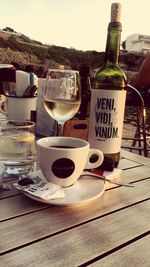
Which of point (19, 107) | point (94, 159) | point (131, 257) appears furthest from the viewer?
point (19, 107)

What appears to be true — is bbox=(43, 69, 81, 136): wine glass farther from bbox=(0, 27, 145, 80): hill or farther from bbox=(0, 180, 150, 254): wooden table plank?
bbox=(0, 27, 145, 80): hill

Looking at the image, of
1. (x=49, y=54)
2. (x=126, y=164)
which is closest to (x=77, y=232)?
(x=126, y=164)

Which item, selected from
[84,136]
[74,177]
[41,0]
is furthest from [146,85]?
[41,0]

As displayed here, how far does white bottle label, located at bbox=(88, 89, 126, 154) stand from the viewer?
2.15 ft

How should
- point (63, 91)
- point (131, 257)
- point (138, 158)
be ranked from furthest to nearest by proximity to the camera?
point (138, 158)
point (63, 91)
point (131, 257)

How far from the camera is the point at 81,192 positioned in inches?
21.7

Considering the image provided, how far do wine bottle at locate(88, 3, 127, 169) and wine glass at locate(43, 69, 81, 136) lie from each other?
51mm

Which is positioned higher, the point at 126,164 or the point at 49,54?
the point at 49,54

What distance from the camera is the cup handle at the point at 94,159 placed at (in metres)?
0.61

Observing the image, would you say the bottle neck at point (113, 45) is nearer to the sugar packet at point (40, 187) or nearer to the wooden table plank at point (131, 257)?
the sugar packet at point (40, 187)

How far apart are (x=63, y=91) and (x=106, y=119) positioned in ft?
0.46

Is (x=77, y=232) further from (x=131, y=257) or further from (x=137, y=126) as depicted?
(x=137, y=126)

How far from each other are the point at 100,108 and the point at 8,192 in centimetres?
27

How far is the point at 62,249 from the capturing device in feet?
1.25
